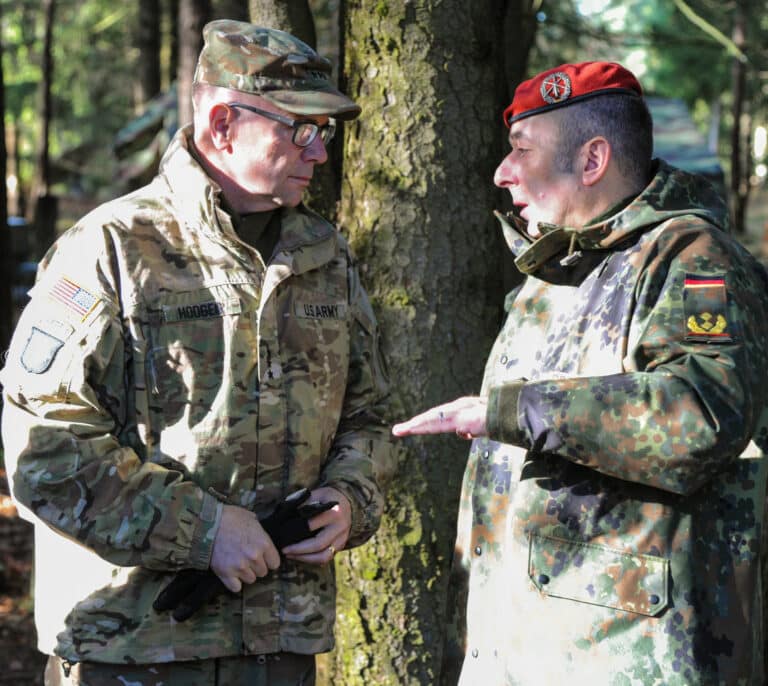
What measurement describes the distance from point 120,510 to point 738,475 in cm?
153

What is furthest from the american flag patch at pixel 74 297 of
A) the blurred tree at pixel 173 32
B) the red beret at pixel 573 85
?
the blurred tree at pixel 173 32

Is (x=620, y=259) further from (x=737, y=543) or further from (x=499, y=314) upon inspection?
(x=499, y=314)

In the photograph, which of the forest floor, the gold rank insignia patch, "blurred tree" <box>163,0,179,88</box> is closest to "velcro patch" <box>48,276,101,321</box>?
the gold rank insignia patch

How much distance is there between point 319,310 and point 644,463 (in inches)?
42.9

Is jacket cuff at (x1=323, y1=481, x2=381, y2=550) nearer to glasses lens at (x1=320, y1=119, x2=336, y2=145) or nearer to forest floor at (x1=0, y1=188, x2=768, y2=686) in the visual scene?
glasses lens at (x1=320, y1=119, x2=336, y2=145)

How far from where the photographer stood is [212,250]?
2.86 m

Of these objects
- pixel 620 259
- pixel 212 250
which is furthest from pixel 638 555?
pixel 212 250

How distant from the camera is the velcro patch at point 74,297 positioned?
8.67ft

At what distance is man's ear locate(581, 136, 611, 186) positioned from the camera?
2.69 metres

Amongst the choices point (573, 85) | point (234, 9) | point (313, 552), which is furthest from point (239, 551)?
point (234, 9)

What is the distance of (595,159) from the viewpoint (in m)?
2.71

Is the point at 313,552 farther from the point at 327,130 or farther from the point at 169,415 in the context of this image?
the point at 327,130

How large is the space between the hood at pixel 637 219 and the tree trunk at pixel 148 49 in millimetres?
18357

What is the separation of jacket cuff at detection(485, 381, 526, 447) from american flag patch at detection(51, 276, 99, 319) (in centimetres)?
106
